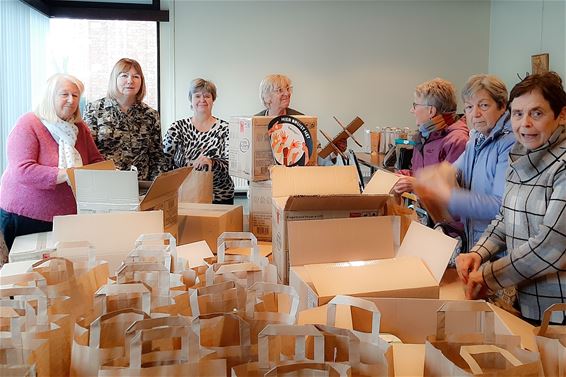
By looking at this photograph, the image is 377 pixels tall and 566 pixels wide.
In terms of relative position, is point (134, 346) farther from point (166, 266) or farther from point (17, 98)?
point (17, 98)

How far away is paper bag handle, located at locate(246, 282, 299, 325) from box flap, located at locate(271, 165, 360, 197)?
34.2 inches

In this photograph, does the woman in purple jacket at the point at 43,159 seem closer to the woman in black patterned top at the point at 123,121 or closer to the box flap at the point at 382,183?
the woman in black patterned top at the point at 123,121

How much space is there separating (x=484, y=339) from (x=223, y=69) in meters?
6.04

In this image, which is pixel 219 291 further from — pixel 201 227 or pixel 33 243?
pixel 33 243

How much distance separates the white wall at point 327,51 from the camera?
6.73 meters

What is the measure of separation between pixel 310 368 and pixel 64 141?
2.08 meters

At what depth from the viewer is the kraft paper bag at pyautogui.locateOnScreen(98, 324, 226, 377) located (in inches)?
36.8

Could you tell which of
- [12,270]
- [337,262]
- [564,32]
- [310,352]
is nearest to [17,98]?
[12,270]

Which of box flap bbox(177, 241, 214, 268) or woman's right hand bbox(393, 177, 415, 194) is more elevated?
woman's right hand bbox(393, 177, 415, 194)

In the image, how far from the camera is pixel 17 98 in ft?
15.6

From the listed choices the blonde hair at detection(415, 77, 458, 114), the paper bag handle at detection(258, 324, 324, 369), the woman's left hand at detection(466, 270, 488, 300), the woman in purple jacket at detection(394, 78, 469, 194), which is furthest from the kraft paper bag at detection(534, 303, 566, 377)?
the blonde hair at detection(415, 77, 458, 114)

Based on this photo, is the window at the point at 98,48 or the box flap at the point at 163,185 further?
the window at the point at 98,48

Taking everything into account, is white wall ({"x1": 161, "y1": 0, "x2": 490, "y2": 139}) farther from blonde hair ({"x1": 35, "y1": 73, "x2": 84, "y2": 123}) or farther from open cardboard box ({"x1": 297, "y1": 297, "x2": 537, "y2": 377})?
open cardboard box ({"x1": 297, "y1": 297, "x2": 537, "y2": 377})

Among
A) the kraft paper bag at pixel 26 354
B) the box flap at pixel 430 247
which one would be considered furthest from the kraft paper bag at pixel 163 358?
the box flap at pixel 430 247
